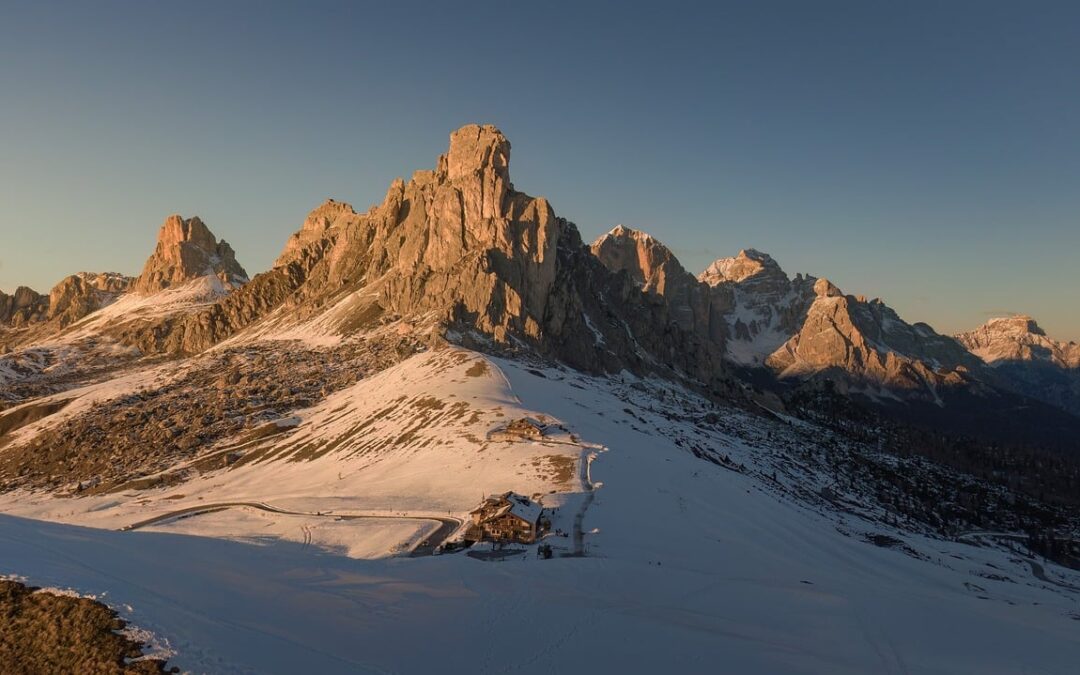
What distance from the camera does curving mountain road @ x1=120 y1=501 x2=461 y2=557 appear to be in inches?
2007

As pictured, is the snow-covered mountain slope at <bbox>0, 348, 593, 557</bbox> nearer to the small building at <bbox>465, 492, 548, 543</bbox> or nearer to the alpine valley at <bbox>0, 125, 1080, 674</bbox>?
the alpine valley at <bbox>0, 125, 1080, 674</bbox>

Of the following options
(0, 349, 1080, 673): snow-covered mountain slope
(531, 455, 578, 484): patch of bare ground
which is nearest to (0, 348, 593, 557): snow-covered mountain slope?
(531, 455, 578, 484): patch of bare ground

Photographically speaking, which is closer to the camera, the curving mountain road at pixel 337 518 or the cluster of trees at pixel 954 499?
the curving mountain road at pixel 337 518

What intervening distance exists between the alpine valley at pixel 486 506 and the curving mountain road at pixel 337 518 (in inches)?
20.1

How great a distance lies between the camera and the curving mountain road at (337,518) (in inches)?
2007

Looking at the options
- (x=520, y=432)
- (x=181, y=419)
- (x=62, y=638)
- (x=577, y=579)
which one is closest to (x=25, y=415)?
(x=181, y=419)

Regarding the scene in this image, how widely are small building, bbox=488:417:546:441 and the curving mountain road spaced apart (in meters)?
24.2

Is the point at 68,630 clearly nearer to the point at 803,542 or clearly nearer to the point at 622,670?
the point at 622,670

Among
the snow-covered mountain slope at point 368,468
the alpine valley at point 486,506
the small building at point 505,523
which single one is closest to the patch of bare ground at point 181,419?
the alpine valley at point 486,506

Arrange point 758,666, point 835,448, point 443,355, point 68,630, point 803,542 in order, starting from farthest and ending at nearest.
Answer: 1. point 835,448
2. point 443,355
3. point 803,542
4. point 758,666
5. point 68,630

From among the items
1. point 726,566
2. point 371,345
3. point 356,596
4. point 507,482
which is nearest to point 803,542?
point 726,566

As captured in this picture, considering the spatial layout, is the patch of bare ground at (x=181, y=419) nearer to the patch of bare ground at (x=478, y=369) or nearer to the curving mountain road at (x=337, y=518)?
the curving mountain road at (x=337, y=518)

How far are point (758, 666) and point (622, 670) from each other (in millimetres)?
6263

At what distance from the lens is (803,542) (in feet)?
194
